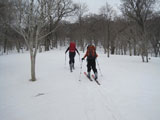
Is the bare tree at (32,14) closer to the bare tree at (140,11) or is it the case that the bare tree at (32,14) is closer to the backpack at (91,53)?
the backpack at (91,53)

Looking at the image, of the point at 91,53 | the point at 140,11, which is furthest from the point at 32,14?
the point at 140,11

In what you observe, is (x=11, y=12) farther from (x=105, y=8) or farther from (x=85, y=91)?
(x=105, y=8)

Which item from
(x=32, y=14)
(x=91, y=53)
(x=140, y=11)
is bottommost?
(x=91, y=53)

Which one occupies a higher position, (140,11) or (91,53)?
(140,11)

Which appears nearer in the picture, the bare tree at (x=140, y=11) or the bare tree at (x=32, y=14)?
the bare tree at (x=32, y=14)

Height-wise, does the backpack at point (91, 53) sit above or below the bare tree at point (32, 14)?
below

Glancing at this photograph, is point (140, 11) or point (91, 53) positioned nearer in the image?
point (91, 53)

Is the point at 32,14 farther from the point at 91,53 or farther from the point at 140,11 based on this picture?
the point at 140,11

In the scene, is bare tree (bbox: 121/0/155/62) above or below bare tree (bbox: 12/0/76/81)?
above

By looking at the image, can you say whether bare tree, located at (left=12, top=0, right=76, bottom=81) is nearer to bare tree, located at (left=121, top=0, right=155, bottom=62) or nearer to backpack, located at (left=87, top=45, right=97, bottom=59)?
backpack, located at (left=87, top=45, right=97, bottom=59)

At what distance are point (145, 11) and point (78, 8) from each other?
19468mm

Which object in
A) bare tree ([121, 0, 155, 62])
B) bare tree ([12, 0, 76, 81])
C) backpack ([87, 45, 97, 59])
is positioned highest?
bare tree ([121, 0, 155, 62])

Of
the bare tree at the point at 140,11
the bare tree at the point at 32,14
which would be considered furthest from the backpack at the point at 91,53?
the bare tree at the point at 140,11

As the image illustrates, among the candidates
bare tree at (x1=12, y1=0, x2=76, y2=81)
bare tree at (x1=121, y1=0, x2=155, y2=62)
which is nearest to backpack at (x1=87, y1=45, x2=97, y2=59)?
bare tree at (x1=12, y1=0, x2=76, y2=81)
